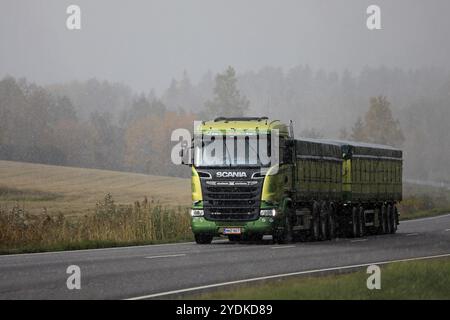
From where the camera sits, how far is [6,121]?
444 ft

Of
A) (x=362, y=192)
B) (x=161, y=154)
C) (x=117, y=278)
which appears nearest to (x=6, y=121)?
(x=161, y=154)

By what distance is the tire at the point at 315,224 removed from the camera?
32.5 m

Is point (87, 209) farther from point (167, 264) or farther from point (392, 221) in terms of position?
point (167, 264)

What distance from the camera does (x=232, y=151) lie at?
2952 centimetres

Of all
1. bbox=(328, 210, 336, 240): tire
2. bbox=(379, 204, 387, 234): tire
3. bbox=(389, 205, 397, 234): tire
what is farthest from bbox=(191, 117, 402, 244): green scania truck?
bbox=(389, 205, 397, 234): tire

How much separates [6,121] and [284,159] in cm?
10948

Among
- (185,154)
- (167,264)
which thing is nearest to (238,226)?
(185,154)

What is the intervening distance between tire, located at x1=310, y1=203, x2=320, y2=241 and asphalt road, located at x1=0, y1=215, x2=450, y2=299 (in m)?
2.00

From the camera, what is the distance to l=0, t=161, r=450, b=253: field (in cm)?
2714

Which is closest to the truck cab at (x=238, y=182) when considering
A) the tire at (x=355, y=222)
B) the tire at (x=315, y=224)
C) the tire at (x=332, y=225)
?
the tire at (x=315, y=224)

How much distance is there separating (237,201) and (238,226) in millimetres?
673

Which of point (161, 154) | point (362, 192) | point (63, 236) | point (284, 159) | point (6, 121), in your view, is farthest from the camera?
point (161, 154)

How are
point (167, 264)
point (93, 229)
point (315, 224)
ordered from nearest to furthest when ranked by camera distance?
point (167, 264) → point (93, 229) → point (315, 224)
